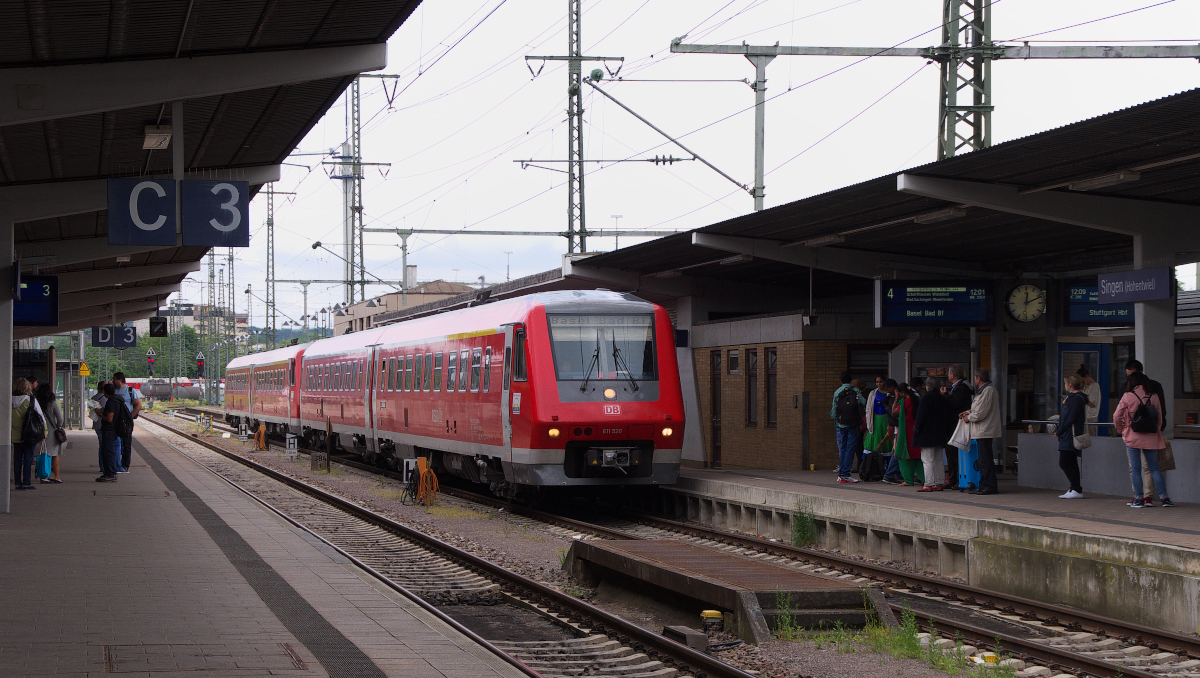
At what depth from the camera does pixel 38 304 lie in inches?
741

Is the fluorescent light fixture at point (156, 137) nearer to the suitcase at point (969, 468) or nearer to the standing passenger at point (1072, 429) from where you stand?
the suitcase at point (969, 468)

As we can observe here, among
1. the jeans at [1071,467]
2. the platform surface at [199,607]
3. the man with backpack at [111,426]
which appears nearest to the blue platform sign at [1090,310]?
the jeans at [1071,467]

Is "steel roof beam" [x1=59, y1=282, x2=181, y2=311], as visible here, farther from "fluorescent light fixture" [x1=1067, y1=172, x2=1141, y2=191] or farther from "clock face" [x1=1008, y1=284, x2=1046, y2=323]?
"fluorescent light fixture" [x1=1067, y1=172, x2=1141, y2=191]

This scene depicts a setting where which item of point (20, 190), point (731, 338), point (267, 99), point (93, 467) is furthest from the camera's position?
point (93, 467)

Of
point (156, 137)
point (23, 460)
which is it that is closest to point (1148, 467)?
point (156, 137)

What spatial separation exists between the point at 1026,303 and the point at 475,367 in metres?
8.14

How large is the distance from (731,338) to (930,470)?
21.1 feet

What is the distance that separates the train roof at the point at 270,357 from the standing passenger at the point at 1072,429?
82.9 ft

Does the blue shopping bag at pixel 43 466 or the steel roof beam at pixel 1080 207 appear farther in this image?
the blue shopping bag at pixel 43 466

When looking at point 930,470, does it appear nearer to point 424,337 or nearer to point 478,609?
point 478,609

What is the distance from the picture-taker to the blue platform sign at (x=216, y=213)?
13539mm

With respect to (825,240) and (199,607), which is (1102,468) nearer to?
(825,240)

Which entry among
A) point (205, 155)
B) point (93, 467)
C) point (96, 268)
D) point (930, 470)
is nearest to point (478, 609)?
point (930, 470)

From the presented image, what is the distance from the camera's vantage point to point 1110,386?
808 inches
